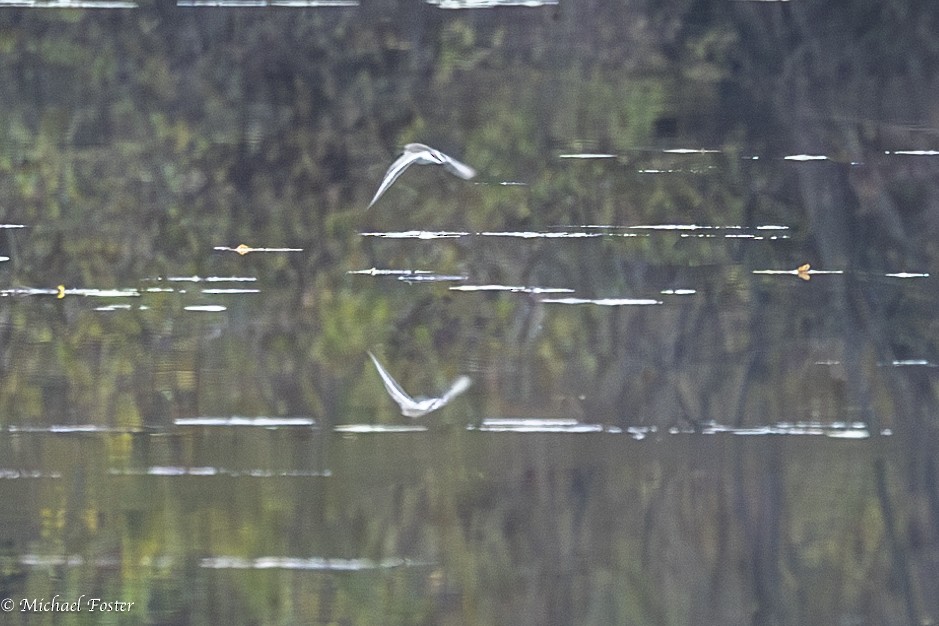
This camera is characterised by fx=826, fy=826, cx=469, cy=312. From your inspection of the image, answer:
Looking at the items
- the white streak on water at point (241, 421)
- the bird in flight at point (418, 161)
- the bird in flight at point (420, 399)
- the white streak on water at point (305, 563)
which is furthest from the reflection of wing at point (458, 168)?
the white streak on water at point (305, 563)

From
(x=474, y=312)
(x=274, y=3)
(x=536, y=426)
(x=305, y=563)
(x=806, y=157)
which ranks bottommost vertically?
(x=305, y=563)

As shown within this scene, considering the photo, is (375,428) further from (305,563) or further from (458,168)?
(458,168)

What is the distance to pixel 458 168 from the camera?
1.05 meters

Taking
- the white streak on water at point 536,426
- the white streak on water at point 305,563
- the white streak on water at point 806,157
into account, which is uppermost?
the white streak on water at point 806,157

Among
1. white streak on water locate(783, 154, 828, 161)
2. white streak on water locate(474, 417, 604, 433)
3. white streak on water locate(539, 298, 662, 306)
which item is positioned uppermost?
white streak on water locate(783, 154, 828, 161)

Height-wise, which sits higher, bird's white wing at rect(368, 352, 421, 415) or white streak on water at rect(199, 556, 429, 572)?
bird's white wing at rect(368, 352, 421, 415)

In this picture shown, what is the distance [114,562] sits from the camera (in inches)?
42.1

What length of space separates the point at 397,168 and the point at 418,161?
0.09 feet

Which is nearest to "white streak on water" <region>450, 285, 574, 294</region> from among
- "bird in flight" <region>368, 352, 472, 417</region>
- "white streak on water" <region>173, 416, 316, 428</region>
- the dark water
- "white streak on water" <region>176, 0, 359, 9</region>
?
the dark water

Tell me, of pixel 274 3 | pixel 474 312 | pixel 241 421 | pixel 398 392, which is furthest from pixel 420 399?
pixel 274 3

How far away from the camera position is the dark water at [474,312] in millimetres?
1042

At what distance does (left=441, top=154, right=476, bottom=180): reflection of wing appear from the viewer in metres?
1.05

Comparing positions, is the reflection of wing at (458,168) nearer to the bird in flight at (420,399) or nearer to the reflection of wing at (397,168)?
the reflection of wing at (397,168)

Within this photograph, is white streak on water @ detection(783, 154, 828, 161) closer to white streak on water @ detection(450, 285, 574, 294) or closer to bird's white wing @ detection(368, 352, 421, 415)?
white streak on water @ detection(450, 285, 574, 294)
